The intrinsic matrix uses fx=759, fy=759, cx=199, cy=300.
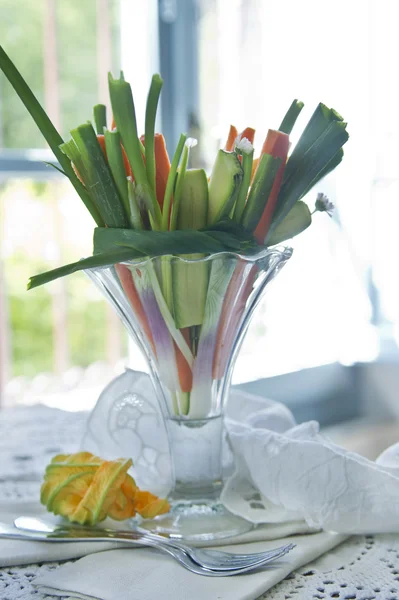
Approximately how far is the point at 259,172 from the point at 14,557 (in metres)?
0.31

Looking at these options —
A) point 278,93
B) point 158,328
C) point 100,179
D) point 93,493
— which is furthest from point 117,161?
point 278,93

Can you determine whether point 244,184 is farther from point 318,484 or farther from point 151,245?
point 318,484

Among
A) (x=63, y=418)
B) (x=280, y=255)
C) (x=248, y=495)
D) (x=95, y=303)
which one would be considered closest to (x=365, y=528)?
(x=248, y=495)

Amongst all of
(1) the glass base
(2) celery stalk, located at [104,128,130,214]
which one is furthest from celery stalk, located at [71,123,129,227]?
(1) the glass base

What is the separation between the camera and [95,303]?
376cm

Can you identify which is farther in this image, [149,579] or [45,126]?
[45,126]

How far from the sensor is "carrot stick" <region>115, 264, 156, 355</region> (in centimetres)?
53

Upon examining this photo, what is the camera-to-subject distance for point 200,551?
493 mm

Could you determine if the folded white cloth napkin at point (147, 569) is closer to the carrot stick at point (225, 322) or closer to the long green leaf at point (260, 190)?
the carrot stick at point (225, 322)

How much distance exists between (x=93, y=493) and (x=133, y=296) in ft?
0.47

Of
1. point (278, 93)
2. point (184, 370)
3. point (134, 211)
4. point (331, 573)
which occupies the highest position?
point (278, 93)

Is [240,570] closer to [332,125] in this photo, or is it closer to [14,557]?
[14,557]

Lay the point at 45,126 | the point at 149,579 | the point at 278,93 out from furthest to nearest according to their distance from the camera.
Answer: the point at 278,93 → the point at 45,126 → the point at 149,579

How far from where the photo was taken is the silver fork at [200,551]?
1.54 ft
